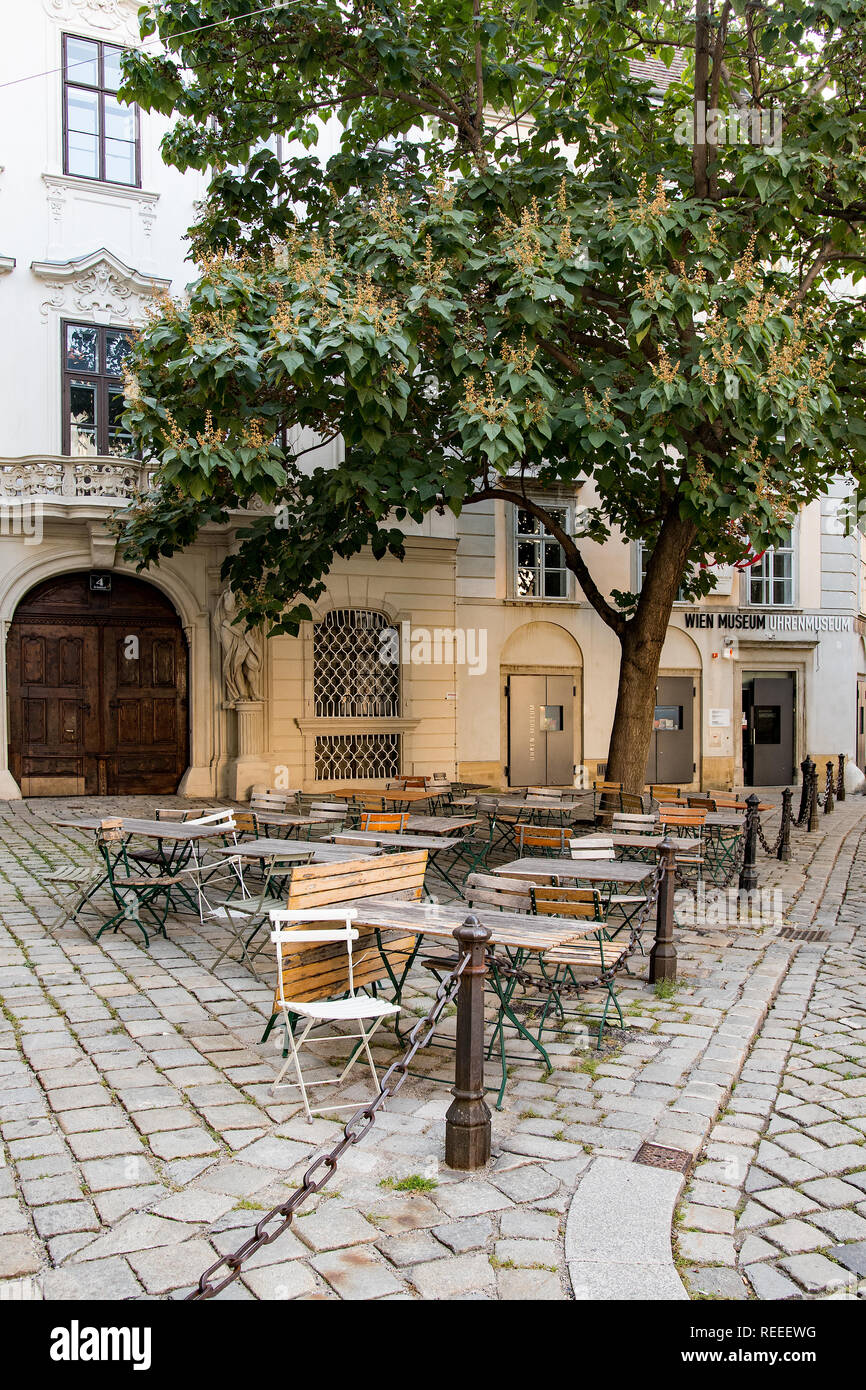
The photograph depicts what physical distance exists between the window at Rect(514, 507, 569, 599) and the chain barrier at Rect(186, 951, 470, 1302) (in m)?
15.7

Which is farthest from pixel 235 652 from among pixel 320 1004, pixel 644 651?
pixel 320 1004

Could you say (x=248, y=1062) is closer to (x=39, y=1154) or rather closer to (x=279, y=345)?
(x=39, y=1154)

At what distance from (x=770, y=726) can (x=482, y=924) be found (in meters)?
19.3

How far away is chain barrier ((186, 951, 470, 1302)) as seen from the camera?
2.61 m

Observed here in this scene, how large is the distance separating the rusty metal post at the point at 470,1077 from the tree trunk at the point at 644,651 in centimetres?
850

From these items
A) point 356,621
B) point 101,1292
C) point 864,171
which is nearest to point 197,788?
point 356,621

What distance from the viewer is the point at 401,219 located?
9.52 m

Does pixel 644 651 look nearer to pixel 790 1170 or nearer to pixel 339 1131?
pixel 790 1170

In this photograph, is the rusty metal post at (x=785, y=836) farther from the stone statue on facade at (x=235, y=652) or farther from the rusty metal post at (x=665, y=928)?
the stone statue on facade at (x=235, y=652)

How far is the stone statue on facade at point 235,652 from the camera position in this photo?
16406mm

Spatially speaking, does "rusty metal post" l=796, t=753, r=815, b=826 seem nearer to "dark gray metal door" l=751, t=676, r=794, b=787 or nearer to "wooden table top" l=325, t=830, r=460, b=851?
"dark gray metal door" l=751, t=676, r=794, b=787

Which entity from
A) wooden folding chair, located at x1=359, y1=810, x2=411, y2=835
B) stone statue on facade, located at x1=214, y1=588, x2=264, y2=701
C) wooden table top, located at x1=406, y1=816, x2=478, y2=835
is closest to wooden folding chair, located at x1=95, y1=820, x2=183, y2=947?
wooden folding chair, located at x1=359, y1=810, x2=411, y2=835

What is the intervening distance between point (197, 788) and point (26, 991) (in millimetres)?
10241

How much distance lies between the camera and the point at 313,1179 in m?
3.94
